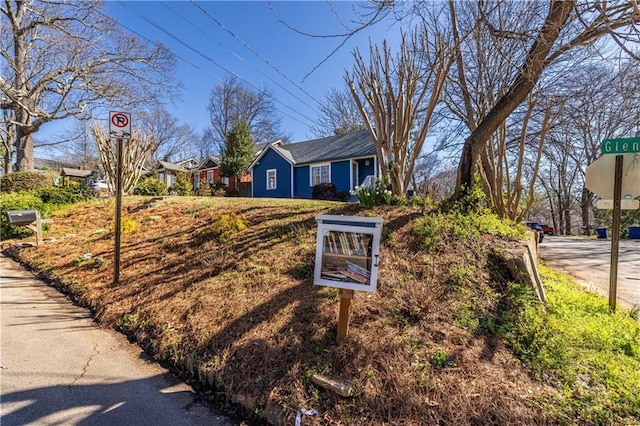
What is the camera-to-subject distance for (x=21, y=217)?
6.77 meters

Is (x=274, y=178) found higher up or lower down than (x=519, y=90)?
higher up

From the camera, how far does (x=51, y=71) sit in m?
14.3

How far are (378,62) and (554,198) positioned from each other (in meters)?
34.9

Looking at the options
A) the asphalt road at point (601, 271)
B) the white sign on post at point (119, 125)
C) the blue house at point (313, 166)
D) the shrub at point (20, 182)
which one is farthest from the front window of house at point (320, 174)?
the white sign on post at point (119, 125)

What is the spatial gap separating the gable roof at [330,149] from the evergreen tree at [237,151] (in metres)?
1.23

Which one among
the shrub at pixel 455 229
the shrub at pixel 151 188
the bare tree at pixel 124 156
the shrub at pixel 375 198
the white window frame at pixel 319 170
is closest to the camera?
the shrub at pixel 455 229

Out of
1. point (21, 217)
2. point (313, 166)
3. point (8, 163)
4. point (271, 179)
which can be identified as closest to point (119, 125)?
point (21, 217)

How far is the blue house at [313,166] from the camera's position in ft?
56.9

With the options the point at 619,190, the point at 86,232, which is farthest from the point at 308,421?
the point at 86,232

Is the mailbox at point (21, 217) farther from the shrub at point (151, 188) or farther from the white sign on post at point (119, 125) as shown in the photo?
the shrub at point (151, 188)

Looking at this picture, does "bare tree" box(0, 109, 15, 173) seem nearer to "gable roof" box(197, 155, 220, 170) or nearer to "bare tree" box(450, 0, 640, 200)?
"gable roof" box(197, 155, 220, 170)

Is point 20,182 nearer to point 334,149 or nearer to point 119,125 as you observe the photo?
point 119,125

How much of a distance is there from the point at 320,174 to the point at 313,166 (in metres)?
0.77

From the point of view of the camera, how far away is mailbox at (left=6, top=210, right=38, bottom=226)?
→ 6697mm
